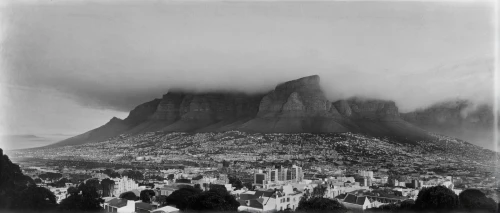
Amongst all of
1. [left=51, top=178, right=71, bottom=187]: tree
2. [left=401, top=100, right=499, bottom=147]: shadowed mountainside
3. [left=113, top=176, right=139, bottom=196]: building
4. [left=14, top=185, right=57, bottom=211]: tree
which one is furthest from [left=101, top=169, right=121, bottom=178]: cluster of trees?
[left=401, top=100, right=499, bottom=147]: shadowed mountainside

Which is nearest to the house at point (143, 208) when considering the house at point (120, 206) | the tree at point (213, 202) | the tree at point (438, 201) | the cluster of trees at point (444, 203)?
the house at point (120, 206)

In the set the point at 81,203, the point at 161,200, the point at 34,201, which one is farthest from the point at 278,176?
the point at 34,201

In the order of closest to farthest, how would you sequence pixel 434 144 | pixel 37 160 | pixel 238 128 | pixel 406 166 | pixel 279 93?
pixel 37 160, pixel 406 166, pixel 434 144, pixel 238 128, pixel 279 93

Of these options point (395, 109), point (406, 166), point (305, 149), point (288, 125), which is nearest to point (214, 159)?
point (305, 149)

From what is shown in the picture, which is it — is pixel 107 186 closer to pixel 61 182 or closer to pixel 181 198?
pixel 61 182

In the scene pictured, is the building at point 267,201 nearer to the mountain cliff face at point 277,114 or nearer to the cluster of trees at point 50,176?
the cluster of trees at point 50,176

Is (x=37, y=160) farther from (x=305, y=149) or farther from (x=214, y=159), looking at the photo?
(x=305, y=149)

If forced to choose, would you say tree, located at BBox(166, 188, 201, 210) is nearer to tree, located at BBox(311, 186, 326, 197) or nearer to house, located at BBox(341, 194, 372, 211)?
house, located at BBox(341, 194, 372, 211)
